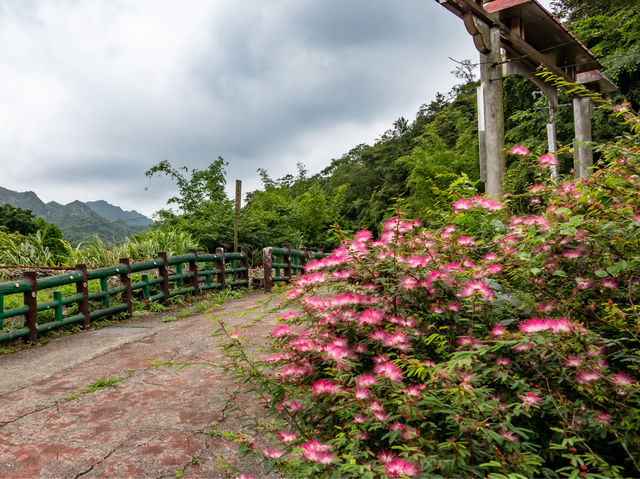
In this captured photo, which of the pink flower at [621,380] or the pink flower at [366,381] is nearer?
the pink flower at [621,380]

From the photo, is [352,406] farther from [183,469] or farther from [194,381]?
[194,381]

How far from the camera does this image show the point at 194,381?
3.16 metres

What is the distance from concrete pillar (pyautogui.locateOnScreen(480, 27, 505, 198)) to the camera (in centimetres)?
479

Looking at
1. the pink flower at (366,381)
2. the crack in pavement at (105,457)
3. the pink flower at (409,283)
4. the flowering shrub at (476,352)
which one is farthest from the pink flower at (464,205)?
the crack in pavement at (105,457)

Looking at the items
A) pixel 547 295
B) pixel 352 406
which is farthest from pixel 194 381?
pixel 547 295

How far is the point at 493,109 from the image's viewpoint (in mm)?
4840

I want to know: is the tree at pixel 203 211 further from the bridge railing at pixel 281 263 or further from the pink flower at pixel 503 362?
the pink flower at pixel 503 362

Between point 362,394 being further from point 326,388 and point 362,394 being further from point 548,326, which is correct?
point 548,326

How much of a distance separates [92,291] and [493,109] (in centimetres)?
645

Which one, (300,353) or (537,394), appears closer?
(537,394)

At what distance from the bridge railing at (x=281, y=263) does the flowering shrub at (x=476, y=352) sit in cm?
594

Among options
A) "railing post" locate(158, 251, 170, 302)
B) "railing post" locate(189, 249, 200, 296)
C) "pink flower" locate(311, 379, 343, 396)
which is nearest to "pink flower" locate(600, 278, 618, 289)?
"pink flower" locate(311, 379, 343, 396)

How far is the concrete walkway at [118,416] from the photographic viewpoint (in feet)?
6.82

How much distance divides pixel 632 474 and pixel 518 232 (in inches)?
37.5
